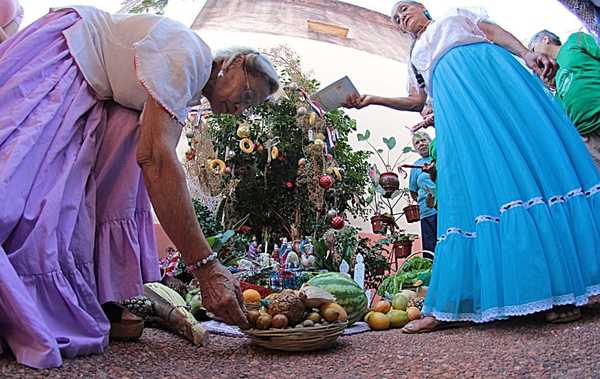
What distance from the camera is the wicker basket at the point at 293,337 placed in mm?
1604

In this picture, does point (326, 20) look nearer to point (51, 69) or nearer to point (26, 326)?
point (51, 69)

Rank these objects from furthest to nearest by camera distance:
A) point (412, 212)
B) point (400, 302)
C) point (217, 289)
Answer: point (412, 212), point (400, 302), point (217, 289)

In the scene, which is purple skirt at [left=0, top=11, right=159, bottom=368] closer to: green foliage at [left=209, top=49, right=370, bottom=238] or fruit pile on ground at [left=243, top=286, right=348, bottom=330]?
fruit pile on ground at [left=243, top=286, right=348, bottom=330]

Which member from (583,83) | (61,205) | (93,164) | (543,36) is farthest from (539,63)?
(61,205)

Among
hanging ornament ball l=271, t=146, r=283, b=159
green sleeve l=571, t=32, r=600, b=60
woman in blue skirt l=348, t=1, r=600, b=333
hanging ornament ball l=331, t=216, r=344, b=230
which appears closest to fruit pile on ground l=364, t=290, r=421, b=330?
woman in blue skirt l=348, t=1, r=600, b=333

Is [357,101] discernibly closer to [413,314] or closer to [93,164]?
[413,314]

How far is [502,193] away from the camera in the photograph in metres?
1.79

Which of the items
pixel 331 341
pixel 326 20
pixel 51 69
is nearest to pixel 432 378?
pixel 331 341

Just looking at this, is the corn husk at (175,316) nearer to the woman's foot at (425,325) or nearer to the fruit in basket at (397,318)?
the woman's foot at (425,325)

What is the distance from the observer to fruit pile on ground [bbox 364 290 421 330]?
2.29 metres

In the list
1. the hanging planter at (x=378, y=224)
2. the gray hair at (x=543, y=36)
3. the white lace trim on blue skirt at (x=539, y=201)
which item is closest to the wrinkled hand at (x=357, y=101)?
the gray hair at (x=543, y=36)

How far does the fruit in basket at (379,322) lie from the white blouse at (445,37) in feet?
3.15

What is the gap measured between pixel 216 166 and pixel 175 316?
258cm

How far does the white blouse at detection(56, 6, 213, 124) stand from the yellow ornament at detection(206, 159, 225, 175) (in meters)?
2.76
